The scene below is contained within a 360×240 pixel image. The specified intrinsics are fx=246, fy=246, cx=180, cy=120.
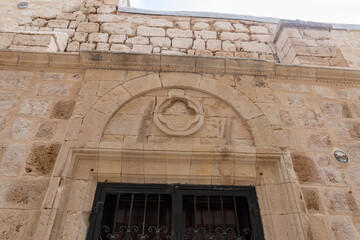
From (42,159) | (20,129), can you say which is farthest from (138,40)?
(42,159)

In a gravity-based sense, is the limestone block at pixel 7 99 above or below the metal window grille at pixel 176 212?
above

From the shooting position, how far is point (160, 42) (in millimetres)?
4188

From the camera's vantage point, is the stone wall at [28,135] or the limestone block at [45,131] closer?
the stone wall at [28,135]

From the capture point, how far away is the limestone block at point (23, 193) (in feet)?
6.80

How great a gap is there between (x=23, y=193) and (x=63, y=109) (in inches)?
36.3

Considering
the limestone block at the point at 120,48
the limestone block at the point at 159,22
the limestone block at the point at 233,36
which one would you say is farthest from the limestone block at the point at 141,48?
the limestone block at the point at 233,36

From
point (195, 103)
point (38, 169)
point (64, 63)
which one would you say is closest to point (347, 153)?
point (195, 103)

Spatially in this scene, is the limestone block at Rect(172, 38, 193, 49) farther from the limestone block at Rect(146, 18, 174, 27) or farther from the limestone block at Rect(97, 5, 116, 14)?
the limestone block at Rect(97, 5, 116, 14)

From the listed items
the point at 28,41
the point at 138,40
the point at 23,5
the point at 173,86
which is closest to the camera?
the point at 173,86

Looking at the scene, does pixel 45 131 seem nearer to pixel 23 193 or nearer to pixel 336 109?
pixel 23 193

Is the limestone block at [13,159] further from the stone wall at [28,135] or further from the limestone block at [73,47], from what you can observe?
the limestone block at [73,47]

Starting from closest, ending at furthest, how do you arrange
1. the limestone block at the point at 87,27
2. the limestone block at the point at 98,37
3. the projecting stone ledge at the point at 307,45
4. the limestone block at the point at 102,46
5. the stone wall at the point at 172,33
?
the projecting stone ledge at the point at 307,45
the stone wall at the point at 172,33
the limestone block at the point at 102,46
the limestone block at the point at 98,37
the limestone block at the point at 87,27

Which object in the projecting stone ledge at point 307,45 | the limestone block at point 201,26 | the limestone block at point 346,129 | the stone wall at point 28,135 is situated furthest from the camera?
the limestone block at point 201,26

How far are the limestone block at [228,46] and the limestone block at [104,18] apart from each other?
6.22ft
